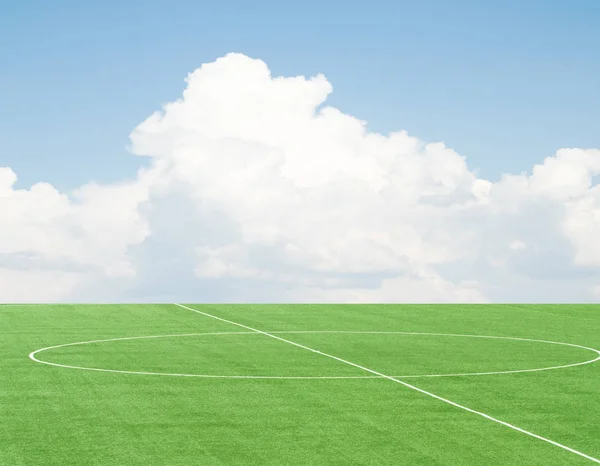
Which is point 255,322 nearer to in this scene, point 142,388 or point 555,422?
point 142,388

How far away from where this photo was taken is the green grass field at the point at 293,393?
12.2 m

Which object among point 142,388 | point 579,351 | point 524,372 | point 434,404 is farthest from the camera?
point 579,351

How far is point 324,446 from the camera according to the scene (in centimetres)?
1236

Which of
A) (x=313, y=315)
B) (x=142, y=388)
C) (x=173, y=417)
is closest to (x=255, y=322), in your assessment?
(x=313, y=315)

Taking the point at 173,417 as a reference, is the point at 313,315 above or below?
above

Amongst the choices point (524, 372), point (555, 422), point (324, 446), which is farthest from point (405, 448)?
point (524, 372)

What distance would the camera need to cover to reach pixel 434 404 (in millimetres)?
14953

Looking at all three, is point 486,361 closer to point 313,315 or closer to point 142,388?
point 142,388

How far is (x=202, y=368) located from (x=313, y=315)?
34.4ft

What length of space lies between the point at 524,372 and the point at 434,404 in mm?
3951

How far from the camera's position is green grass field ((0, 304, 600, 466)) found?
40.1 ft

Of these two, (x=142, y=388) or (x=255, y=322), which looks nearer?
(x=142, y=388)

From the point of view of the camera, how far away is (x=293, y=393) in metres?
15.8

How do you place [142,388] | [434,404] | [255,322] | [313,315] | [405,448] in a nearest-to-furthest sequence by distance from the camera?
[405,448], [434,404], [142,388], [255,322], [313,315]
